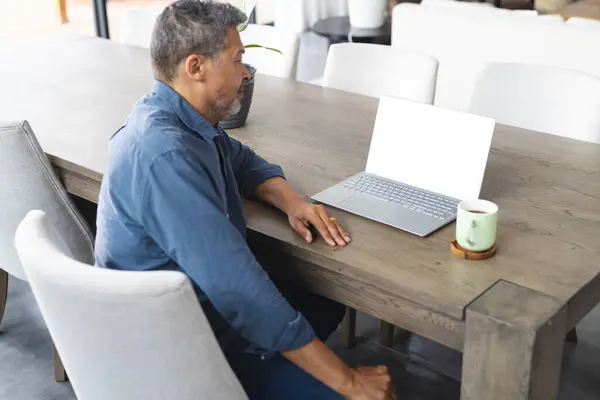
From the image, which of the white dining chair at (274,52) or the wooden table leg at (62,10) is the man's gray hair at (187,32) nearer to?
the white dining chair at (274,52)

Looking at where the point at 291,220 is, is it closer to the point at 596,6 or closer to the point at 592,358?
the point at 592,358

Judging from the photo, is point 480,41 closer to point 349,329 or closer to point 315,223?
point 349,329

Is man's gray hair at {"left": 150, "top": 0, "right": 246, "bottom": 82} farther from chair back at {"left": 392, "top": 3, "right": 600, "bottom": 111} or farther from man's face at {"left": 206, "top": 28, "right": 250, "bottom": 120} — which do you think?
chair back at {"left": 392, "top": 3, "right": 600, "bottom": 111}

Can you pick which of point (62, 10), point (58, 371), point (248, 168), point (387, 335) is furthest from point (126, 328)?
point (62, 10)

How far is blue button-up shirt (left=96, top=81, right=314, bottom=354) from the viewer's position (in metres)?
1.33

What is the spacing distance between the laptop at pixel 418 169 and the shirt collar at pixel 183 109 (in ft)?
1.05

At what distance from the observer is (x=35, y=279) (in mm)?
1225

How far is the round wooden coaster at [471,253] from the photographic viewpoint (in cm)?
139

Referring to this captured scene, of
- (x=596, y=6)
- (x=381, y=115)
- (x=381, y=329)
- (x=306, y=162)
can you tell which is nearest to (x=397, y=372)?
(x=381, y=329)

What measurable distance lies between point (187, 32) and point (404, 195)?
569mm

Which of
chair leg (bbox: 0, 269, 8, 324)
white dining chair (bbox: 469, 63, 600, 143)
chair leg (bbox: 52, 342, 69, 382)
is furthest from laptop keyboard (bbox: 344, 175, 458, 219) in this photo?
chair leg (bbox: 0, 269, 8, 324)

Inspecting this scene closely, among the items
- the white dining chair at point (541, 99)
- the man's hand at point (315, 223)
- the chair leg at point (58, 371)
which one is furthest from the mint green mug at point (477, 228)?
the chair leg at point (58, 371)

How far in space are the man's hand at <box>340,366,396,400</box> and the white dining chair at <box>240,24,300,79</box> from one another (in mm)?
1524

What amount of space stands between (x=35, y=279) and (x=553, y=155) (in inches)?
49.3
